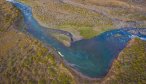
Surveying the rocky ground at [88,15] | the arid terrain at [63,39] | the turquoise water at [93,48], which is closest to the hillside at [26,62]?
the arid terrain at [63,39]

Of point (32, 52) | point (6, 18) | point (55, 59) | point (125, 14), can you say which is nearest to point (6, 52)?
point (32, 52)

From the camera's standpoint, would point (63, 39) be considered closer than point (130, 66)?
No

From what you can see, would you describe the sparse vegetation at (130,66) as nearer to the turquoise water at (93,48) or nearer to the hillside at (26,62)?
the turquoise water at (93,48)

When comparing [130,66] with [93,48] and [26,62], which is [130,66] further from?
[26,62]

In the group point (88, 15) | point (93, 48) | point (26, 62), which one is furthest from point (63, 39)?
point (88, 15)

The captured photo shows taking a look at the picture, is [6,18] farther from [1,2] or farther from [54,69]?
[54,69]

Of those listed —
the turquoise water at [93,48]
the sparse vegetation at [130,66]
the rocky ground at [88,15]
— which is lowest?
the rocky ground at [88,15]
